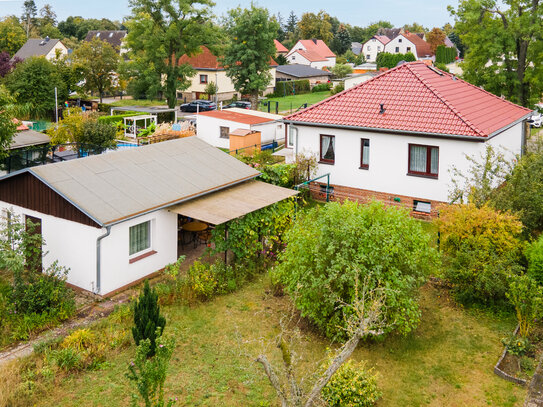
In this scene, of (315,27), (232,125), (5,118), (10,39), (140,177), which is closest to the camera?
(140,177)

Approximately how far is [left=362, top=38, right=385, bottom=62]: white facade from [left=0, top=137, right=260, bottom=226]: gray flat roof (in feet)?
346

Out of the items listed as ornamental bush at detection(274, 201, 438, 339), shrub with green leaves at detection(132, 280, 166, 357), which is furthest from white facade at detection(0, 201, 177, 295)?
ornamental bush at detection(274, 201, 438, 339)

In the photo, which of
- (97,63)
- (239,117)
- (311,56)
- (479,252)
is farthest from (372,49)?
(479,252)

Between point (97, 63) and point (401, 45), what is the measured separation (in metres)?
73.1

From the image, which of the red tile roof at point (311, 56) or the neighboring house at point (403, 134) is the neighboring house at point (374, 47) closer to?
the red tile roof at point (311, 56)

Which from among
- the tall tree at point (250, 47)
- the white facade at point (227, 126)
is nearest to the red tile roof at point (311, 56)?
the tall tree at point (250, 47)

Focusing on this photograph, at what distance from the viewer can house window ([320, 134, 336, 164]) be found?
23.9m

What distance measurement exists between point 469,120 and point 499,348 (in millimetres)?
10989

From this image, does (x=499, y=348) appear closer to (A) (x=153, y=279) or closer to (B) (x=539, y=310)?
(B) (x=539, y=310)

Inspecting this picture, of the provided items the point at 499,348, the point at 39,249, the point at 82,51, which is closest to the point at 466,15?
the point at 499,348

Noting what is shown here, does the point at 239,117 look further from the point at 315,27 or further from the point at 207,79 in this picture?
the point at 315,27

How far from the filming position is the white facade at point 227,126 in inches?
1407

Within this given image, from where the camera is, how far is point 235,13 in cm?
5597

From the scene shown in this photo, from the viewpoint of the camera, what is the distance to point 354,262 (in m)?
12.3
